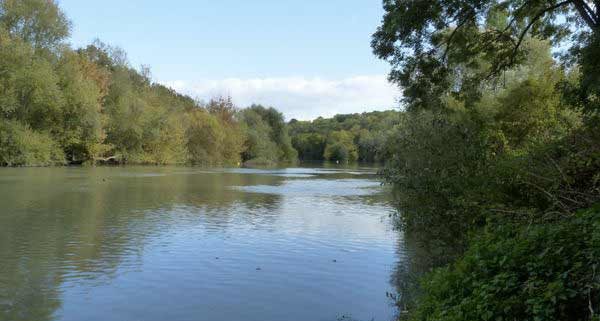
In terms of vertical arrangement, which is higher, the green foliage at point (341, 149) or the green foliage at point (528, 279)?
the green foliage at point (341, 149)

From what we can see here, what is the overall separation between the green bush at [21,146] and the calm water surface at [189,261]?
3074cm

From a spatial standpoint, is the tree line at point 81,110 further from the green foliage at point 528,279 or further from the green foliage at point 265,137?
the green foliage at point 528,279

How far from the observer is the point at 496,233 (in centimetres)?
812

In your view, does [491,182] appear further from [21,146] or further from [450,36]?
[21,146]

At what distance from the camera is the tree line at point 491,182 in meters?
5.86

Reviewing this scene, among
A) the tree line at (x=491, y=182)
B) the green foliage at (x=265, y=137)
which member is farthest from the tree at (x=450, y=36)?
the green foliage at (x=265, y=137)

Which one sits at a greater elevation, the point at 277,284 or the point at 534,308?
the point at 534,308

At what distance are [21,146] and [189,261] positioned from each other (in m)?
47.4

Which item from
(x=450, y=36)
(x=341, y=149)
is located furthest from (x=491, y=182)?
(x=341, y=149)

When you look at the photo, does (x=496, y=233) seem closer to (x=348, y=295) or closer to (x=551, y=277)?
(x=551, y=277)

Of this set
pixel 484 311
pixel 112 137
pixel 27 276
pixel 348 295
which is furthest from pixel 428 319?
pixel 112 137

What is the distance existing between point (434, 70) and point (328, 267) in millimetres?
6395

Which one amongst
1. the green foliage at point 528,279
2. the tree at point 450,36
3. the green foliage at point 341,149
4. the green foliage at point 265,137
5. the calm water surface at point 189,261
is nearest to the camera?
the green foliage at point 528,279

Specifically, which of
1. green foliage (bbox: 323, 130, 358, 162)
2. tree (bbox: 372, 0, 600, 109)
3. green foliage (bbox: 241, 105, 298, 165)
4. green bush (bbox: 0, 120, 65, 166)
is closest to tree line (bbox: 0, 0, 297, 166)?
green bush (bbox: 0, 120, 65, 166)
